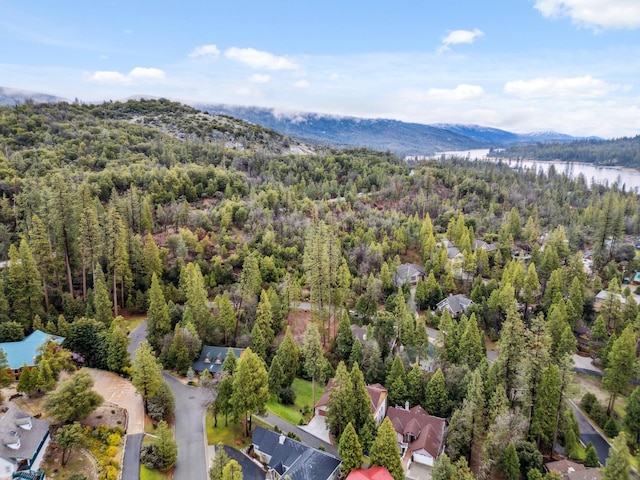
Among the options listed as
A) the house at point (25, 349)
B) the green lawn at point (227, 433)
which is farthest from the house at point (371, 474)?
the house at point (25, 349)

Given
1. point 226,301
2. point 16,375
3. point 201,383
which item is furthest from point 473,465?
point 16,375

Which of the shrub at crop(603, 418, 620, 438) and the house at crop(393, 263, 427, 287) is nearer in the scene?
the shrub at crop(603, 418, 620, 438)

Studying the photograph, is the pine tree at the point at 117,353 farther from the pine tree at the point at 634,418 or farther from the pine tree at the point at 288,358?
the pine tree at the point at 634,418

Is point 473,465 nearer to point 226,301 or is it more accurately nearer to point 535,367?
point 535,367

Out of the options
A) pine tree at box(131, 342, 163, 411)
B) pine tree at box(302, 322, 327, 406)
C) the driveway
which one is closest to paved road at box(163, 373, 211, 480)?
the driveway

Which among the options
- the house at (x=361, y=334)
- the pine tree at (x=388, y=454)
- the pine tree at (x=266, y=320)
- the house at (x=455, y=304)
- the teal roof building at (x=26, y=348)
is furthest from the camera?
the house at (x=455, y=304)

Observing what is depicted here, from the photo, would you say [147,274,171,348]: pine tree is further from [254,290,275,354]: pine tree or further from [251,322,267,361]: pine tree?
[254,290,275,354]: pine tree

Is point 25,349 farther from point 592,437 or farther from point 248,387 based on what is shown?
point 592,437
